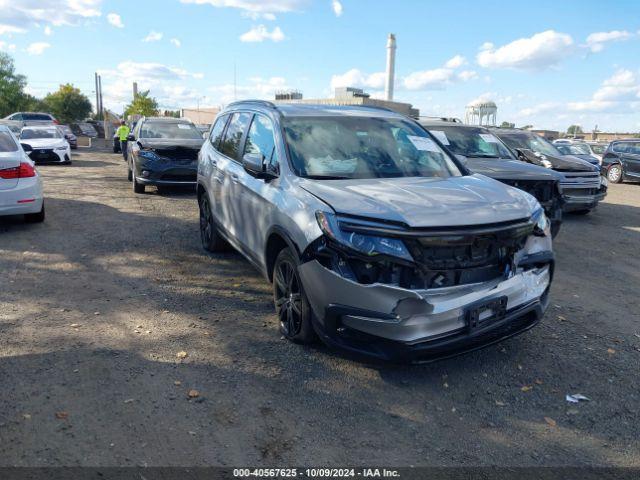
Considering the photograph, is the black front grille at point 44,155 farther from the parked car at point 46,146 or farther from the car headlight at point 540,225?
the car headlight at point 540,225

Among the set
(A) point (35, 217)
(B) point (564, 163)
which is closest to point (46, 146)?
(A) point (35, 217)

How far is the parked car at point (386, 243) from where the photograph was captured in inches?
135

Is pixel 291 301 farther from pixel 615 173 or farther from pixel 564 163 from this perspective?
pixel 615 173

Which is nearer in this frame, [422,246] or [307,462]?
[307,462]

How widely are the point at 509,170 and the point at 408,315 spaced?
575cm

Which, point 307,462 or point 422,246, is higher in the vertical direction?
point 422,246

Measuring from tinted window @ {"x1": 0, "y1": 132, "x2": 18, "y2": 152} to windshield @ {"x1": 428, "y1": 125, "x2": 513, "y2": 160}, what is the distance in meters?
6.85

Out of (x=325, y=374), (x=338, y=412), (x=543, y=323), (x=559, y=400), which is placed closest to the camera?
(x=338, y=412)

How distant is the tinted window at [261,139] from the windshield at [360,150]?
0.20 m

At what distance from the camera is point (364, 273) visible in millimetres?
3473

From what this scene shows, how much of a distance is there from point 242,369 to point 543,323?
2805mm

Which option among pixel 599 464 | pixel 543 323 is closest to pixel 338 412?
pixel 599 464

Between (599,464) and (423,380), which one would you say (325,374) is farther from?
(599,464)

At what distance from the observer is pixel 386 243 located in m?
3.43
